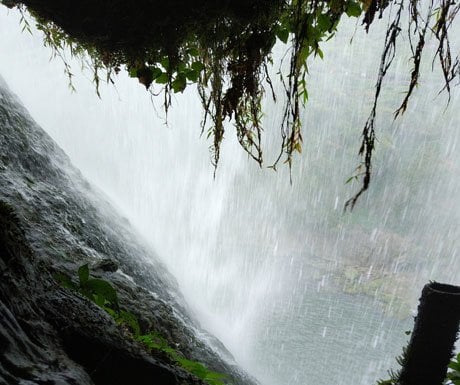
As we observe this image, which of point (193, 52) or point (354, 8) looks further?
point (193, 52)

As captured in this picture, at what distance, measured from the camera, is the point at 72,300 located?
1.86 m

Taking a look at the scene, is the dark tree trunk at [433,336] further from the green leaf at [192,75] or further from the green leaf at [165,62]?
the green leaf at [165,62]

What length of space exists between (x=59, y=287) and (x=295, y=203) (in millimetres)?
38105

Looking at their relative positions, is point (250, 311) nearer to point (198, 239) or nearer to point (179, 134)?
point (198, 239)

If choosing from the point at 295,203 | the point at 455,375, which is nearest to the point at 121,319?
the point at 455,375

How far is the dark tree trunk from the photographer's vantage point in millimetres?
1909

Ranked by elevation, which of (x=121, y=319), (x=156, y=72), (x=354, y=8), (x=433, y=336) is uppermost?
(x=354, y=8)

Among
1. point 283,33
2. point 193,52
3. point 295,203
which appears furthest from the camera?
point 295,203

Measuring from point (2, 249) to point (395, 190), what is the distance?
4094 cm

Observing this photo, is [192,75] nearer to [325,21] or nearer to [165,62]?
[165,62]

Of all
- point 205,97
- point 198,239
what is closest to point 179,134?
point 198,239

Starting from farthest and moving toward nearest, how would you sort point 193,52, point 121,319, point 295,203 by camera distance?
point 295,203 < point 121,319 < point 193,52

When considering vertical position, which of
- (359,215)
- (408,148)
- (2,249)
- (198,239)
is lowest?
(2,249)

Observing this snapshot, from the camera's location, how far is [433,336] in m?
1.94
